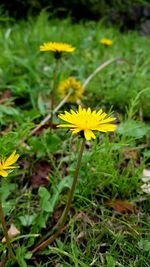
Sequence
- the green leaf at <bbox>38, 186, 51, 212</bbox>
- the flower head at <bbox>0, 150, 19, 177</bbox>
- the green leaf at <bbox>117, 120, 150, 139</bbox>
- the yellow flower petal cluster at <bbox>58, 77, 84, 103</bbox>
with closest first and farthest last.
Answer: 1. the flower head at <bbox>0, 150, 19, 177</bbox>
2. the green leaf at <bbox>38, 186, 51, 212</bbox>
3. the green leaf at <bbox>117, 120, 150, 139</bbox>
4. the yellow flower petal cluster at <bbox>58, 77, 84, 103</bbox>

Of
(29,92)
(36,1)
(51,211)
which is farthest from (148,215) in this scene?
(36,1)

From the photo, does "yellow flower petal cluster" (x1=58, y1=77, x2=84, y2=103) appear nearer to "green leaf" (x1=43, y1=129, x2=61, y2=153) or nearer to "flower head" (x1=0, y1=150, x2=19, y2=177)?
"green leaf" (x1=43, y1=129, x2=61, y2=153)

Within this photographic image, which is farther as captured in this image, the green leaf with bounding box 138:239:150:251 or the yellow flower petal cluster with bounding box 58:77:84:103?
the yellow flower petal cluster with bounding box 58:77:84:103

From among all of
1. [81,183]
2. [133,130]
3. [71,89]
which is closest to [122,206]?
[81,183]

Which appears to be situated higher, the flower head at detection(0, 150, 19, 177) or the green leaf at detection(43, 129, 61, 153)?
the green leaf at detection(43, 129, 61, 153)

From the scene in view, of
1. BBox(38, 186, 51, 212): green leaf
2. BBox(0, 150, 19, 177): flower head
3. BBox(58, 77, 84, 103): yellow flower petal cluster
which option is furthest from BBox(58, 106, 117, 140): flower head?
BBox(58, 77, 84, 103): yellow flower petal cluster

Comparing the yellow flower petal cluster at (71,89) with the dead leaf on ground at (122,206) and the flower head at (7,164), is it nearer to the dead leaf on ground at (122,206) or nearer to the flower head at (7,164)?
the dead leaf on ground at (122,206)

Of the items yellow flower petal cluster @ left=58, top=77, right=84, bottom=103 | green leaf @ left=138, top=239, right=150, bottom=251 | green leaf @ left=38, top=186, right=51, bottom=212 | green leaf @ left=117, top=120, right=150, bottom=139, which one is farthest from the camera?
yellow flower petal cluster @ left=58, top=77, right=84, bottom=103

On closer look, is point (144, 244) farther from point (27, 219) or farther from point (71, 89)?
point (71, 89)
